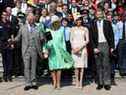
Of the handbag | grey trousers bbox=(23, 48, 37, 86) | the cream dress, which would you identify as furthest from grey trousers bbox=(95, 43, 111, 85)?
grey trousers bbox=(23, 48, 37, 86)

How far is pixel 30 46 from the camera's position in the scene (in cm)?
1521

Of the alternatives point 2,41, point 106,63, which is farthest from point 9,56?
point 106,63

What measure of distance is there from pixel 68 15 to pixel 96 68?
189 cm

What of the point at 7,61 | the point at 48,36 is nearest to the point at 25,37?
the point at 48,36

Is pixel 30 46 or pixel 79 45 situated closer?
pixel 30 46

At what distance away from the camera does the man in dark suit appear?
1532cm

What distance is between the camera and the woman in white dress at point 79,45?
1538 centimetres

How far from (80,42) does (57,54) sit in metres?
0.70

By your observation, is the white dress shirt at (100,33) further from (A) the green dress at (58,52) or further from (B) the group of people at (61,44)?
(A) the green dress at (58,52)

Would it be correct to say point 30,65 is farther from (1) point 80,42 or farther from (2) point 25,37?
(1) point 80,42

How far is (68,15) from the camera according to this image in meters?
16.5

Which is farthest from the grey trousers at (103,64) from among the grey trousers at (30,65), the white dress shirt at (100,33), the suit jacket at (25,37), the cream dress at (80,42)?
the grey trousers at (30,65)

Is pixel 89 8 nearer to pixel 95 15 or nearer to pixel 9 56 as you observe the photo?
pixel 95 15

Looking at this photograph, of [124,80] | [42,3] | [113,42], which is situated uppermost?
[42,3]
